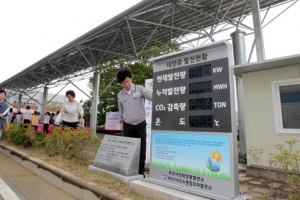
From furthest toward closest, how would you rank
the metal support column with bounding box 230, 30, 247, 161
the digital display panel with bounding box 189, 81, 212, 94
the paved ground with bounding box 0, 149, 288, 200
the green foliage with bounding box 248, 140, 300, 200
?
the metal support column with bounding box 230, 30, 247, 161, the paved ground with bounding box 0, 149, 288, 200, the digital display panel with bounding box 189, 81, 212, 94, the green foliage with bounding box 248, 140, 300, 200

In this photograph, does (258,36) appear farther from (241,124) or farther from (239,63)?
(241,124)

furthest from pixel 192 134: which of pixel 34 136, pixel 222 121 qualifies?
pixel 34 136

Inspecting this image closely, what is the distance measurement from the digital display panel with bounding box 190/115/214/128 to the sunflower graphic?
13.1 inches

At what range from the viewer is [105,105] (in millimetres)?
26625

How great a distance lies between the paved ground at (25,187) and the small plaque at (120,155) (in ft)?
2.64

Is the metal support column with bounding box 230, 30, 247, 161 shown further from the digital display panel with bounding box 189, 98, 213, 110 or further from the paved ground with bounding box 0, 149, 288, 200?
the digital display panel with bounding box 189, 98, 213, 110

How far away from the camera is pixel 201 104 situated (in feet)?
8.76

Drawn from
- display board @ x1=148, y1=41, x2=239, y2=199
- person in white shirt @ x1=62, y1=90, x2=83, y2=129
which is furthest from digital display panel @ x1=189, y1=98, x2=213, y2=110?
person in white shirt @ x1=62, y1=90, x2=83, y2=129

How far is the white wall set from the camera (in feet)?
14.9

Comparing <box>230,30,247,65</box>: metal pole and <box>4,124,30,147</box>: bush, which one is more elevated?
<box>230,30,247,65</box>: metal pole

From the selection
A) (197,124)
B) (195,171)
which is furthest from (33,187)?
(197,124)

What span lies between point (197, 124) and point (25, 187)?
3399 millimetres

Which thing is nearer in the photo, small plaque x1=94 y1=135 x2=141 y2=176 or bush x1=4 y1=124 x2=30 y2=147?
small plaque x1=94 y1=135 x2=141 y2=176

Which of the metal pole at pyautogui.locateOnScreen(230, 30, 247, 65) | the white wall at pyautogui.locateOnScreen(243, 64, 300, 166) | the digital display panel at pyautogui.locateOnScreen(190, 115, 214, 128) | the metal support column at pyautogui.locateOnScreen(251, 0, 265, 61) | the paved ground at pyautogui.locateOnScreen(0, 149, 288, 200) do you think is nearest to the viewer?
the digital display panel at pyautogui.locateOnScreen(190, 115, 214, 128)
